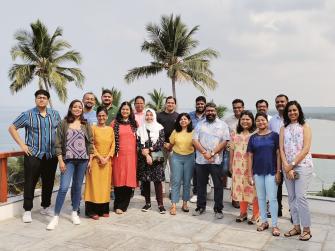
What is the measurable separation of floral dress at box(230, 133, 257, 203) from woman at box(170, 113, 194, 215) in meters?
0.66

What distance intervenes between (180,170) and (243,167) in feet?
3.01

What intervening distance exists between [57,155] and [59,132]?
279 millimetres

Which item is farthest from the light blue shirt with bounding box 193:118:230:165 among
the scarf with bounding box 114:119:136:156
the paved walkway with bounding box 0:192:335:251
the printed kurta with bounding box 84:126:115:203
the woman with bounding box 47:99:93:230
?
the woman with bounding box 47:99:93:230

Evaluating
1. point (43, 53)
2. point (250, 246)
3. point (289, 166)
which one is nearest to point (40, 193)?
point (250, 246)

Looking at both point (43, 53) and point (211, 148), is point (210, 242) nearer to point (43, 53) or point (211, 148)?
point (211, 148)

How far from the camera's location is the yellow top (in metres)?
5.21

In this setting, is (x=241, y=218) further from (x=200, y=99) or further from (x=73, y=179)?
(x=73, y=179)

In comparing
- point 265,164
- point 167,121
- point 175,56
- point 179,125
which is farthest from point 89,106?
point 175,56

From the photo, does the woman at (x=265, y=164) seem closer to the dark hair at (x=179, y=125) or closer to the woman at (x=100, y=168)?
the dark hair at (x=179, y=125)

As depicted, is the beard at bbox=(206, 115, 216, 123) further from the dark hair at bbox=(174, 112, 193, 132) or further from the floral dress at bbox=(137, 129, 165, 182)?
the floral dress at bbox=(137, 129, 165, 182)

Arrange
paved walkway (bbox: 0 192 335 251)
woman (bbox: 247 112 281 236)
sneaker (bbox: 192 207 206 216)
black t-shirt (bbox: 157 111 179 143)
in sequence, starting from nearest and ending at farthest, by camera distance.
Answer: paved walkway (bbox: 0 192 335 251) < woman (bbox: 247 112 281 236) < sneaker (bbox: 192 207 206 216) < black t-shirt (bbox: 157 111 179 143)

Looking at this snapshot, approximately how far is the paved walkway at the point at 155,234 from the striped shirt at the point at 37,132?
36.1 inches

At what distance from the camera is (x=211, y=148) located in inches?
197

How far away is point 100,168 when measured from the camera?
4938mm
